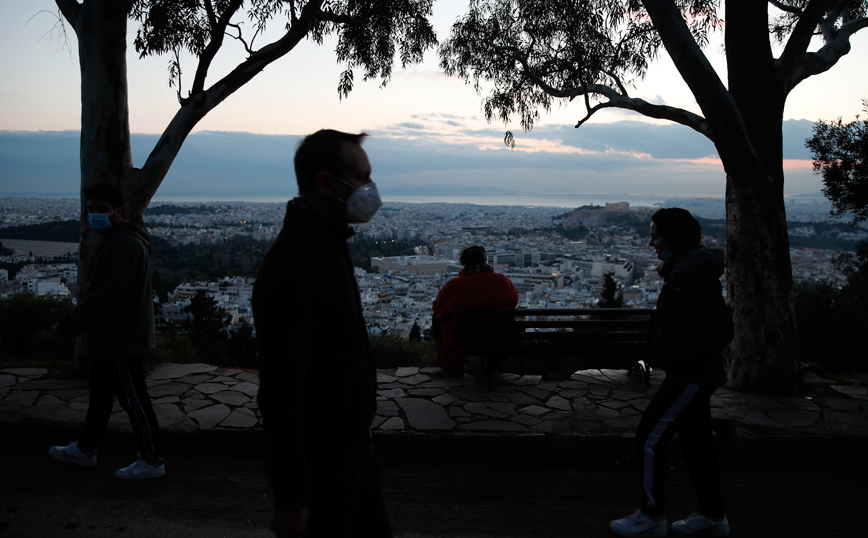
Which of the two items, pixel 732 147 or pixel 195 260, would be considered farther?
pixel 195 260

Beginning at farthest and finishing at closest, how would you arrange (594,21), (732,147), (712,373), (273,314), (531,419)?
(594,21) < (732,147) < (531,419) < (712,373) < (273,314)

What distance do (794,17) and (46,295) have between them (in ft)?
41.4

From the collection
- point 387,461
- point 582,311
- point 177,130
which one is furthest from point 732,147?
point 177,130

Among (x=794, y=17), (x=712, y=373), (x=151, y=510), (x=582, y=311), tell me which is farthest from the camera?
(x=794, y=17)

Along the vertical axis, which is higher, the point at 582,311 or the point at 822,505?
the point at 582,311

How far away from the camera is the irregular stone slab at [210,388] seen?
5.59 m

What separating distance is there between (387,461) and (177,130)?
13.3 ft

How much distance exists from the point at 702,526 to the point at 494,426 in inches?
71.6

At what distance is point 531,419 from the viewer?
16.2 feet

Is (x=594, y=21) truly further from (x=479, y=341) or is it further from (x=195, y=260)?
(x=195, y=260)

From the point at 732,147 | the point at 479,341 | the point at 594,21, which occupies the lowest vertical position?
the point at 479,341

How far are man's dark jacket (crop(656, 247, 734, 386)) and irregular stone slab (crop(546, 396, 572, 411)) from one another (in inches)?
89.0

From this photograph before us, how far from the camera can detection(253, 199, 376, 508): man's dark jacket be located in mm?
1598

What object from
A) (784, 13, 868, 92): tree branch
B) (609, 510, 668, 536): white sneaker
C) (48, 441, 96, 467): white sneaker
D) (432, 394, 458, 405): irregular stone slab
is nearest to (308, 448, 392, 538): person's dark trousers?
(609, 510, 668, 536): white sneaker
